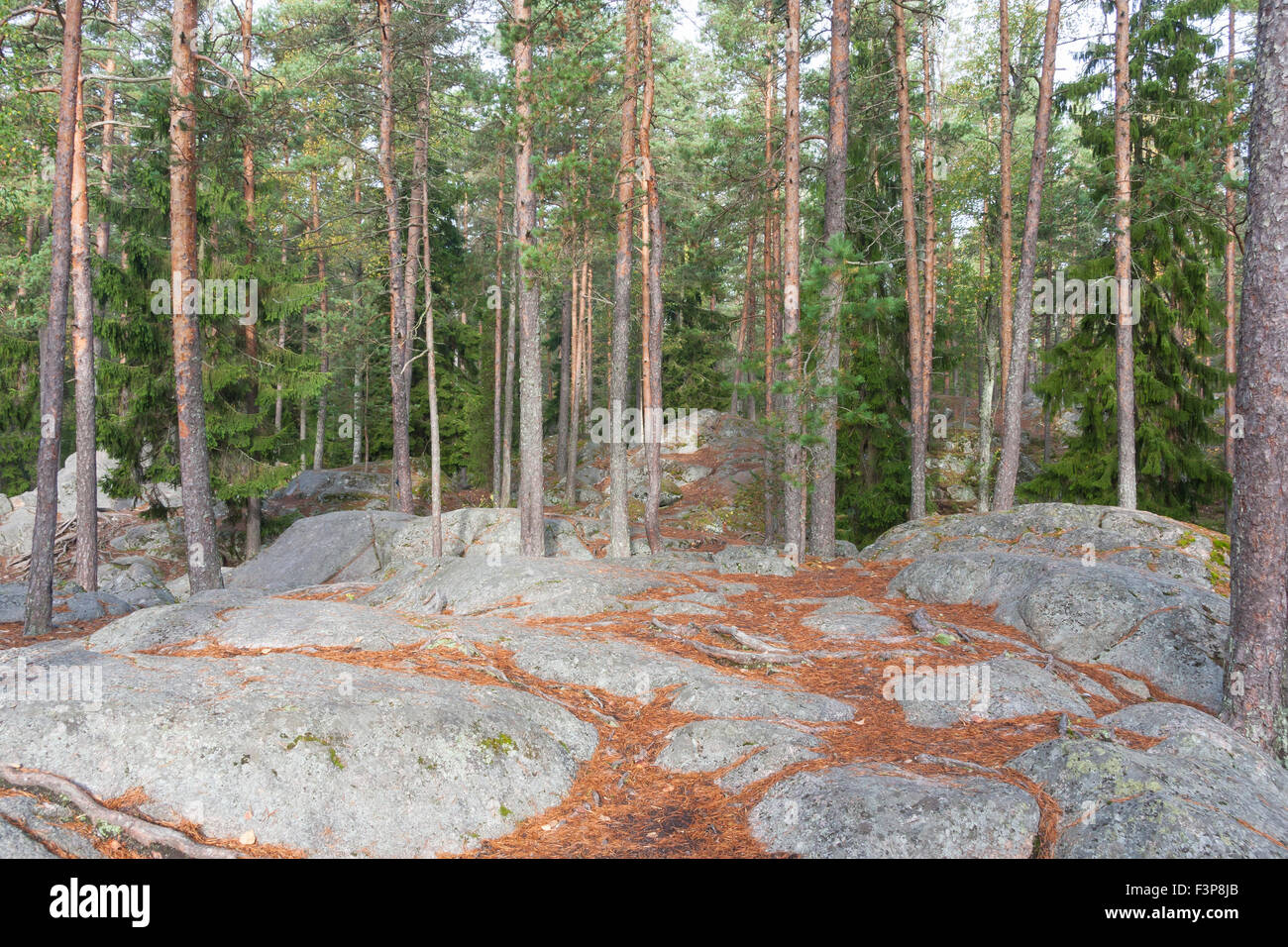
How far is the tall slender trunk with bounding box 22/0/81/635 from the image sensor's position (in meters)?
11.0

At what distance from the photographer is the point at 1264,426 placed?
5668 mm

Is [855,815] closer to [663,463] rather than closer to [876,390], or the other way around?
[876,390]

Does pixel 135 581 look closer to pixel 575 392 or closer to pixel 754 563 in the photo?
pixel 754 563

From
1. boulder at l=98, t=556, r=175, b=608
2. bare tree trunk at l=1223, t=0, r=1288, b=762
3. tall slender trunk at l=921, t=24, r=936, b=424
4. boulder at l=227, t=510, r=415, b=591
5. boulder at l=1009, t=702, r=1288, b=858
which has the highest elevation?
tall slender trunk at l=921, t=24, r=936, b=424

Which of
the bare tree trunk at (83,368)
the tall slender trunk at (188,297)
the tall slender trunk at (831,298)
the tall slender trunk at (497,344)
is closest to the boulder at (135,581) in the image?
the bare tree trunk at (83,368)

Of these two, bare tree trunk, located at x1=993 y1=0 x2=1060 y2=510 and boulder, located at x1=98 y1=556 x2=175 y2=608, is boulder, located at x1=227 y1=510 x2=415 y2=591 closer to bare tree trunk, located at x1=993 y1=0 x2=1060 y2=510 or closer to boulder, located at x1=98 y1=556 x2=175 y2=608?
boulder, located at x1=98 y1=556 x2=175 y2=608

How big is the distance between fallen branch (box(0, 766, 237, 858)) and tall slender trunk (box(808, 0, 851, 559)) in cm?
1037

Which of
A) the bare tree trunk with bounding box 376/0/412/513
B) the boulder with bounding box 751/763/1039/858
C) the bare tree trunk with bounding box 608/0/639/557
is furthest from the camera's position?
the bare tree trunk with bounding box 376/0/412/513

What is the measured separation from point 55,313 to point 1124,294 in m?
20.9

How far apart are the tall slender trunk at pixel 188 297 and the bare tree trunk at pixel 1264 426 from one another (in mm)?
13391

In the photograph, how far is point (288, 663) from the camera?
250 inches

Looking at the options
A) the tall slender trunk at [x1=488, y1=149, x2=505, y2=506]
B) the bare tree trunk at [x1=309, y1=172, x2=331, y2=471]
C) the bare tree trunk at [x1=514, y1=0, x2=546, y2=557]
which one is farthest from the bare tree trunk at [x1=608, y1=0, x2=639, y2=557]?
the bare tree trunk at [x1=309, y1=172, x2=331, y2=471]

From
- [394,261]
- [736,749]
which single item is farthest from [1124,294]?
[394,261]

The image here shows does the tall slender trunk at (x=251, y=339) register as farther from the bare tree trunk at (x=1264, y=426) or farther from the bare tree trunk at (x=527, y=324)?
the bare tree trunk at (x=1264, y=426)
